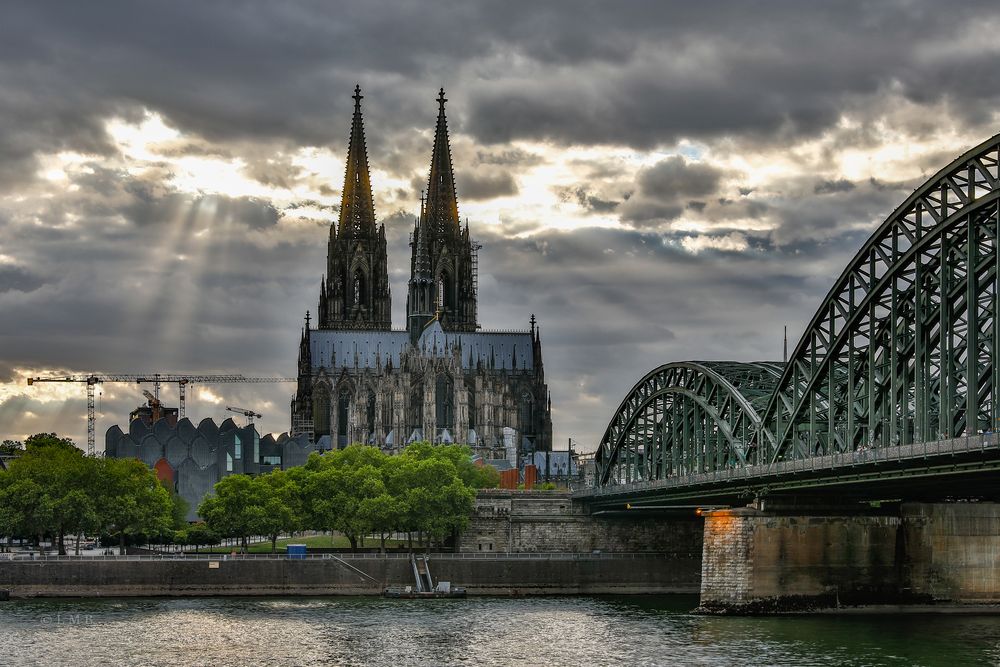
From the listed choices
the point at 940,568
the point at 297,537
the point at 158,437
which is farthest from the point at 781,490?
the point at 158,437

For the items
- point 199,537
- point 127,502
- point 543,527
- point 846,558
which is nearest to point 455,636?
point 846,558

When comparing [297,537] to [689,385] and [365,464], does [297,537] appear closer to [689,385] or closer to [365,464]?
[365,464]

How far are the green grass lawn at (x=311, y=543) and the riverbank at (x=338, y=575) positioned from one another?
19005 millimetres

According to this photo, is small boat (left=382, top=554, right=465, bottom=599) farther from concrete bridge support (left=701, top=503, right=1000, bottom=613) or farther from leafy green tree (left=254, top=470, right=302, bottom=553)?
concrete bridge support (left=701, top=503, right=1000, bottom=613)

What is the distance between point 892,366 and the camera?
79.4 meters

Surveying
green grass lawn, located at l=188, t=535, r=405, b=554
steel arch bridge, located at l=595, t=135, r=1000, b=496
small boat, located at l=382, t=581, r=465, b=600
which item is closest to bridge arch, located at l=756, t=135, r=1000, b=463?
steel arch bridge, located at l=595, t=135, r=1000, b=496

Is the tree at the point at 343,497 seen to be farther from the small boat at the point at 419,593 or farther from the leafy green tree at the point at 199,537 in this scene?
the small boat at the point at 419,593

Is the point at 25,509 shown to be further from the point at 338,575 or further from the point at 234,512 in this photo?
the point at 338,575

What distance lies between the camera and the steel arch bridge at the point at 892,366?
7125cm

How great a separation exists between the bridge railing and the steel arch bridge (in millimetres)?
314

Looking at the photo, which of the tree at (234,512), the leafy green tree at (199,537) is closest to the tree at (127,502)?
the leafy green tree at (199,537)

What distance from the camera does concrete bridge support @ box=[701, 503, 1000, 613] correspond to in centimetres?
9088

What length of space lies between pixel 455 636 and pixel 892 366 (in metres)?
25.9

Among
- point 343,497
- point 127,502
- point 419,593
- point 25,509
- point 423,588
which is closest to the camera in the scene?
point 419,593
